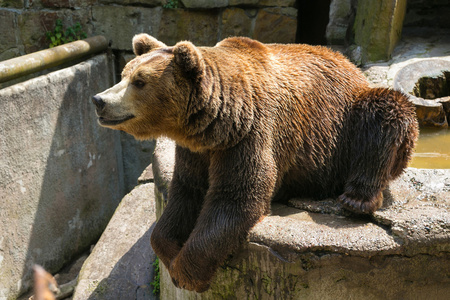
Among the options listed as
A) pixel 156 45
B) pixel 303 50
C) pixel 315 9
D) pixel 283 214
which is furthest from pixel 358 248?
pixel 315 9

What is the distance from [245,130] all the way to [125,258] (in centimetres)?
273

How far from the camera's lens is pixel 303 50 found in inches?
155

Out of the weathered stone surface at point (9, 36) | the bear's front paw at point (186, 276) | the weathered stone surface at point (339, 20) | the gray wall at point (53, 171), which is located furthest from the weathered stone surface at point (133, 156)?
the bear's front paw at point (186, 276)

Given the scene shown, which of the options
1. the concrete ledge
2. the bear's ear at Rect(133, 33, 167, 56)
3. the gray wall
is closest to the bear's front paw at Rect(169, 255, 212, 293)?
the concrete ledge

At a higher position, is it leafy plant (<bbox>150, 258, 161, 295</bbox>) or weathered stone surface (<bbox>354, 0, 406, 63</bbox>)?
weathered stone surface (<bbox>354, 0, 406, 63</bbox>)

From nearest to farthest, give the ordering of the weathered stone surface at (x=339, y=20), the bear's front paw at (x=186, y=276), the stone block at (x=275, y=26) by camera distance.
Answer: the bear's front paw at (x=186, y=276) → the stone block at (x=275, y=26) → the weathered stone surface at (x=339, y=20)

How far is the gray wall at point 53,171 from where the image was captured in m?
5.64

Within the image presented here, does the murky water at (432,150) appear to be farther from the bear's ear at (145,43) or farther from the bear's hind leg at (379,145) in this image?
the bear's ear at (145,43)

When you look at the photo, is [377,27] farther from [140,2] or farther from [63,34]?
[63,34]

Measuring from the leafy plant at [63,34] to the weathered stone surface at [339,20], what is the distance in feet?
11.8

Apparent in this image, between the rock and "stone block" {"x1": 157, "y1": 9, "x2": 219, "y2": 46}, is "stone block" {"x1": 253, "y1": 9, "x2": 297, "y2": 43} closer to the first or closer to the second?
"stone block" {"x1": 157, "y1": 9, "x2": 219, "y2": 46}

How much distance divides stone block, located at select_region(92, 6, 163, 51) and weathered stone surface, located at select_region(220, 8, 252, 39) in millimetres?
907

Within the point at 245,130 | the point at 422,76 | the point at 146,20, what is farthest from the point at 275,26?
the point at 245,130

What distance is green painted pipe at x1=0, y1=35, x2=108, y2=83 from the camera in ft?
18.5
